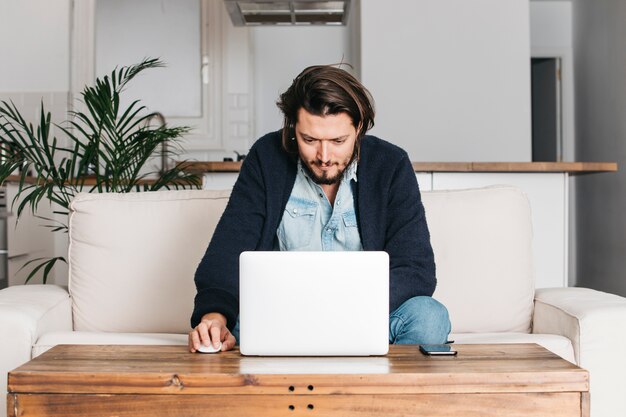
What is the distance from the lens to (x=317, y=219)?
6.24 feet

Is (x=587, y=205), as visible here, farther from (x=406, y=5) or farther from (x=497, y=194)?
(x=497, y=194)

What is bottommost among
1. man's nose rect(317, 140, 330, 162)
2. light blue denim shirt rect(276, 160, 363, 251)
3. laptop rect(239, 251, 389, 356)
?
laptop rect(239, 251, 389, 356)

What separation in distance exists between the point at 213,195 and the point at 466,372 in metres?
1.29

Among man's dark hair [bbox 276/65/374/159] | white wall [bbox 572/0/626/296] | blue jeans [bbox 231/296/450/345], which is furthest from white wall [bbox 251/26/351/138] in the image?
blue jeans [bbox 231/296/450/345]

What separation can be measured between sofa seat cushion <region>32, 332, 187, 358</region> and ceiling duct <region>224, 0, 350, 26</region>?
294 centimetres

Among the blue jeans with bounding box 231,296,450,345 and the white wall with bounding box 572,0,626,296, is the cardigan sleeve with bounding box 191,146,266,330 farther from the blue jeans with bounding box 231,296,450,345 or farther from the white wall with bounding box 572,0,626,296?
the white wall with bounding box 572,0,626,296

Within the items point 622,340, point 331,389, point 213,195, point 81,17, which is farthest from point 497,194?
point 81,17

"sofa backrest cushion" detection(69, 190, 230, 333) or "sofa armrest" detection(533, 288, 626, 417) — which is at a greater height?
"sofa backrest cushion" detection(69, 190, 230, 333)

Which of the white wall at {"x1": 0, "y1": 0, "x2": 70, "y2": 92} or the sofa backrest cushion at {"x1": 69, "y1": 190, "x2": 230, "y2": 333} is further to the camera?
the white wall at {"x1": 0, "y1": 0, "x2": 70, "y2": 92}

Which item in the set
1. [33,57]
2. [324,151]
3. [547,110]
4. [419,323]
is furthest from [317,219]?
[547,110]

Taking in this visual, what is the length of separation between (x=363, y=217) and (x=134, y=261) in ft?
2.49

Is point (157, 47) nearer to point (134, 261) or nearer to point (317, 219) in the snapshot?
point (134, 261)

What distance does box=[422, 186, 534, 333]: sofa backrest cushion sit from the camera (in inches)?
85.4

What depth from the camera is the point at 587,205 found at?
652cm
